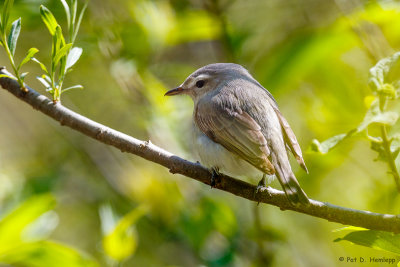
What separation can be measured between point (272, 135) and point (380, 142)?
0.93 metres

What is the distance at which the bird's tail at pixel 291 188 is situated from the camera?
2.11 metres

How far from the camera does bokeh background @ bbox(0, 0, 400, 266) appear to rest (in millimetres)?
2766

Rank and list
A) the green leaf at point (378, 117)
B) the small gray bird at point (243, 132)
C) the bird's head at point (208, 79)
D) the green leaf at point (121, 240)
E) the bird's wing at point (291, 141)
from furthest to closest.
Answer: the bird's head at point (208, 79), the bird's wing at point (291, 141), the small gray bird at point (243, 132), the green leaf at point (121, 240), the green leaf at point (378, 117)

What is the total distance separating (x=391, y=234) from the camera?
1820 mm

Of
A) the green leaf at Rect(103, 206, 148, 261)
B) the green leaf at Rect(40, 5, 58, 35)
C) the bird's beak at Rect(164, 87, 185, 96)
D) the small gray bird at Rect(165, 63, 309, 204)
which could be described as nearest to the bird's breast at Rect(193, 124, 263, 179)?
the small gray bird at Rect(165, 63, 309, 204)

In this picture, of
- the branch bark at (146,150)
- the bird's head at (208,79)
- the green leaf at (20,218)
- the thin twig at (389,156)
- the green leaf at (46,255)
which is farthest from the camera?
the bird's head at (208,79)

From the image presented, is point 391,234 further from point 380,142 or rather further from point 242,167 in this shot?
point 242,167

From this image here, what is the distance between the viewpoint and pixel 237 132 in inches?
109

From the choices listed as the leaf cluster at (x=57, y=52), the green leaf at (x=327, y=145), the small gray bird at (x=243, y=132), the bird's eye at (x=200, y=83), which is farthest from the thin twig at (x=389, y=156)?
the bird's eye at (x=200, y=83)

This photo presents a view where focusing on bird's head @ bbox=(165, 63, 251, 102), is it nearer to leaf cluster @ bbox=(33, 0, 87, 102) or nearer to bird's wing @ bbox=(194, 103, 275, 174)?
bird's wing @ bbox=(194, 103, 275, 174)

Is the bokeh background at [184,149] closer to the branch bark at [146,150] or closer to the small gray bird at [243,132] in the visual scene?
the small gray bird at [243,132]

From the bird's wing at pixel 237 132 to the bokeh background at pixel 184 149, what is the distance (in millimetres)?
380

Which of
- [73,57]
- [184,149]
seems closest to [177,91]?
[184,149]

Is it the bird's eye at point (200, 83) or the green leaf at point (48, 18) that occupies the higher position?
the green leaf at point (48, 18)
